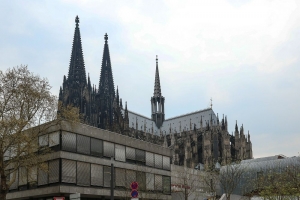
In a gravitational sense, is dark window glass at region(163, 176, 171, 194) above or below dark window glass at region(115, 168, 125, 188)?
below

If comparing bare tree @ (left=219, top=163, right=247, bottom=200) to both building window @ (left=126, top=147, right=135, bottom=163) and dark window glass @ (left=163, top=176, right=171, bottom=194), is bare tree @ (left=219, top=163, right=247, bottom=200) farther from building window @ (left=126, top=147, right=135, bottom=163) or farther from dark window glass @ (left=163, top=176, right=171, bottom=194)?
building window @ (left=126, top=147, right=135, bottom=163)

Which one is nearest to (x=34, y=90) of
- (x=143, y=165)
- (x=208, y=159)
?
(x=143, y=165)

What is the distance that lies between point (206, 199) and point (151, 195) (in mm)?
18284

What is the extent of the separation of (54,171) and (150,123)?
333 ft

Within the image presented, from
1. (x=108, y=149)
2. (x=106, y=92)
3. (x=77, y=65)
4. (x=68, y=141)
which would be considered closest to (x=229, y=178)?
(x=108, y=149)

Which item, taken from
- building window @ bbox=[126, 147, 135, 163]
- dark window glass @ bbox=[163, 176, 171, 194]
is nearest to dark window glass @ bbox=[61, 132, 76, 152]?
building window @ bbox=[126, 147, 135, 163]

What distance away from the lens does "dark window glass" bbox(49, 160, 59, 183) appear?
34.2 metres

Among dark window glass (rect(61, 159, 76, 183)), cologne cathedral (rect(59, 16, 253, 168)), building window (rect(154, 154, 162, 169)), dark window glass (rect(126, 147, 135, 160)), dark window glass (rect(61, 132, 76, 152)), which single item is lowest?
dark window glass (rect(61, 159, 76, 183))

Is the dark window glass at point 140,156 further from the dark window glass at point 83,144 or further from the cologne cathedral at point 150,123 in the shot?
the cologne cathedral at point 150,123

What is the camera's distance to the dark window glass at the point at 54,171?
34.2 meters

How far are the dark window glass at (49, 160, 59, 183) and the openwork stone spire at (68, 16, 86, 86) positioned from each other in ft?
255

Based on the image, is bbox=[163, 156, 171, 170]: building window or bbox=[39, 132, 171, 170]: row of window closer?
bbox=[39, 132, 171, 170]: row of window

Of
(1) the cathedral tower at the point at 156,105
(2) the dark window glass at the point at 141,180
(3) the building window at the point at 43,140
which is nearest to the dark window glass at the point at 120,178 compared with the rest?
(2) the dark window glass at the point at 141,180

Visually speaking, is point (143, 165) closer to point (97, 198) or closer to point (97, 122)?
point (97, 198)
